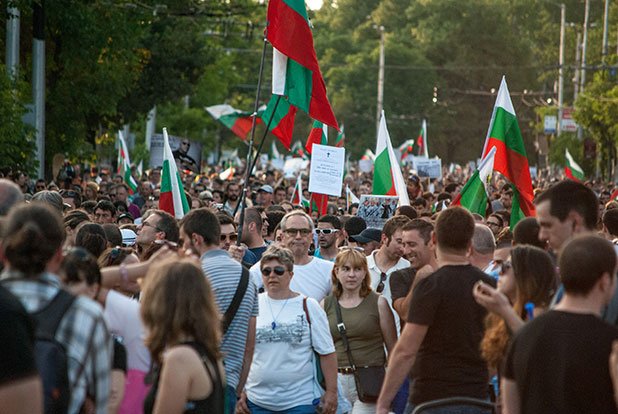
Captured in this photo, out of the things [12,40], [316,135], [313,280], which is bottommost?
[313,280]

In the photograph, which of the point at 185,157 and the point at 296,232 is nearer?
the point at 296,232

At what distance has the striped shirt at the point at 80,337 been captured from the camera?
5.44m

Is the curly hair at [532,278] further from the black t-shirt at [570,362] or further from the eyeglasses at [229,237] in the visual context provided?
the eyeglasses at [229,237]

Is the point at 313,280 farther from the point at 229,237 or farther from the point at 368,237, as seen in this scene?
the point at 368,237

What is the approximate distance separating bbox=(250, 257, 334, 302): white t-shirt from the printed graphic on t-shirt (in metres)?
1.28

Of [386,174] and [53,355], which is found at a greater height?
[386,174]

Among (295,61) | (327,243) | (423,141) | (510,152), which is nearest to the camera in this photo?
(327,243)

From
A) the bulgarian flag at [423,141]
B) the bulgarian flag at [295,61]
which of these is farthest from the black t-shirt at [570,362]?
the bulgarian flag at [423,141]

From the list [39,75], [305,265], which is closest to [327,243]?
[305,265]

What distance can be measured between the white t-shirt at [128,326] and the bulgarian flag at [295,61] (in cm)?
691

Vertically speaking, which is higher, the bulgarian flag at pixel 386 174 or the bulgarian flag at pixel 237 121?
the bulgarian flag at pixel 237 121

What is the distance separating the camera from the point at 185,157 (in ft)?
89.7

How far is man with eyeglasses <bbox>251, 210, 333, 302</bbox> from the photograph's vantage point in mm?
10016

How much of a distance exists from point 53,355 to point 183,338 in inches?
28.6
